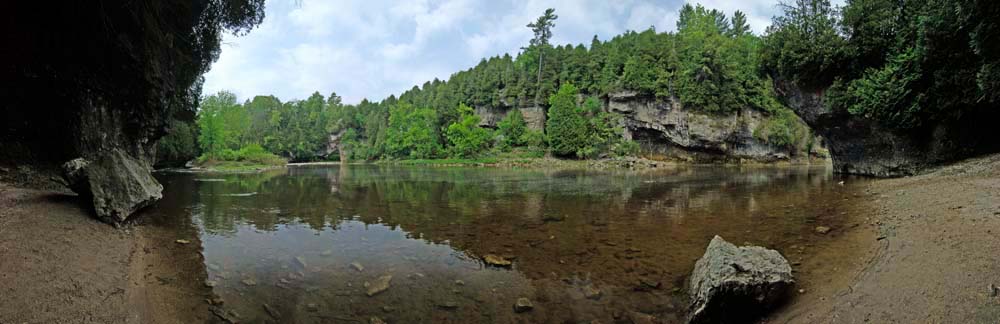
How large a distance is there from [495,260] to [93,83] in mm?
10949

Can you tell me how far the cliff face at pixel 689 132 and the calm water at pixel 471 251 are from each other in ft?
145

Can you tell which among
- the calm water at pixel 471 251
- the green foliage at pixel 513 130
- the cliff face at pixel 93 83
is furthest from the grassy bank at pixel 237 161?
the calm water at pixel 471 251

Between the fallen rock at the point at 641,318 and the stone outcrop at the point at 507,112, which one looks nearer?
the fallen rock at the point at 641,318

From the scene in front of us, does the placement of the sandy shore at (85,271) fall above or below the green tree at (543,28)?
below

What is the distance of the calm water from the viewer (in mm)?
5488

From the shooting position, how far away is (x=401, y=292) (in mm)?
6027

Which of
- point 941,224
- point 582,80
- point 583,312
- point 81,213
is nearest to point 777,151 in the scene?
point 582,80

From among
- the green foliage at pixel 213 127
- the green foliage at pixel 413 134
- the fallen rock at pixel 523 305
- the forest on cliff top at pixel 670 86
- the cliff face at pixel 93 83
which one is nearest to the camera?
the fallen rock at pixel 523 305

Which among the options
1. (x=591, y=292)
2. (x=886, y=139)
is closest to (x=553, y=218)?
(x=591, y=292)

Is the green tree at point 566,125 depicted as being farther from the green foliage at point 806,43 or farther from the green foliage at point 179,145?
the green foliage at point 179,145

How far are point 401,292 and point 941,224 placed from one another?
29.9 feet

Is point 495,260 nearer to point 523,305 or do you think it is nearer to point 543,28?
point 523,305

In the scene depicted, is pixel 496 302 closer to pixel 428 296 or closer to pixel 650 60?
pixel 428 296

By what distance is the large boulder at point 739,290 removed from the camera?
4605 millimetres
